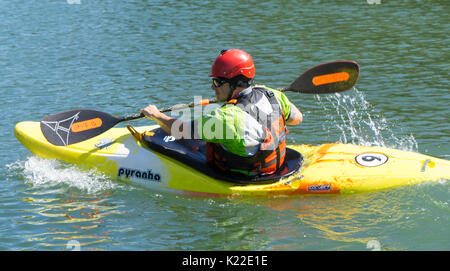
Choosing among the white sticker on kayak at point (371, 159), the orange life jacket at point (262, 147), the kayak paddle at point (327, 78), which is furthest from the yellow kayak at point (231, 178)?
the kayak paddle at point (327, 78)

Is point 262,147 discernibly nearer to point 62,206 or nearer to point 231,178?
point 231,178

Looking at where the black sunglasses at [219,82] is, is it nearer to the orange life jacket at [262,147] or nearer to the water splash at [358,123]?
the orange life jacket at [262,147]

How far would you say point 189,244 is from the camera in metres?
4.81

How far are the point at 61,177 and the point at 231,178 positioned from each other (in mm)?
1903

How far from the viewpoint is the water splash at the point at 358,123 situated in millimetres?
7074

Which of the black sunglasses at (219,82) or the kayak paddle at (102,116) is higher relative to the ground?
the black sunglasses at (219,82)

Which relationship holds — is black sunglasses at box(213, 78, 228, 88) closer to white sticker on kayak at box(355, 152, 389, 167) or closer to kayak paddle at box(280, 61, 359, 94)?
kayak paddle at box(280, 61, 359, 94)

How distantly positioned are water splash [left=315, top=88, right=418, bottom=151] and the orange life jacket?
2014 millimetres

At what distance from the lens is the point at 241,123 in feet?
16.4

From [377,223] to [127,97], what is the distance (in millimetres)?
5349

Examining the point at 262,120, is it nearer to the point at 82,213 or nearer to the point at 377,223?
the point at 377,223

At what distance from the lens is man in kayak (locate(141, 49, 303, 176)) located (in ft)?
16.4

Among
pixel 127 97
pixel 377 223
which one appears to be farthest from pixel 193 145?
pixel 127 97

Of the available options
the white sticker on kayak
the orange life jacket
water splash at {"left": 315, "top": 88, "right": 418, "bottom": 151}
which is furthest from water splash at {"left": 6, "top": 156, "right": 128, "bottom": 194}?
water splash at {"left": 315, "top": 88, "right": 418, "bottom": 151}
